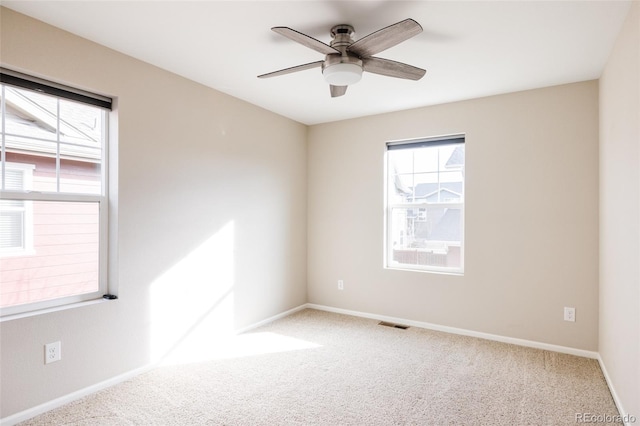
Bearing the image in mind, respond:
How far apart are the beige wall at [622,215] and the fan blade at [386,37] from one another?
1194 millimetres

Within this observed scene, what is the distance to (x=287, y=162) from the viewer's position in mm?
4430

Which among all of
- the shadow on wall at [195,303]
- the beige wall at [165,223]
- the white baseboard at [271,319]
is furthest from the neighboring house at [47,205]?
the white baseboard at [271,319]

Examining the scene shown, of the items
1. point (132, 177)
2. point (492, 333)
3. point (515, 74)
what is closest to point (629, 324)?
point (492, 333)

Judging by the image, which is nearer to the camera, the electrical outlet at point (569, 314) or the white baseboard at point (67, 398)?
the white baseboard at point (67, 398)

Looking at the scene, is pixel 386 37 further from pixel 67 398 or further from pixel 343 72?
pixel 67 398

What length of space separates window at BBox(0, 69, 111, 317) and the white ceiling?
51cm

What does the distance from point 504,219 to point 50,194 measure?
12.4 ft

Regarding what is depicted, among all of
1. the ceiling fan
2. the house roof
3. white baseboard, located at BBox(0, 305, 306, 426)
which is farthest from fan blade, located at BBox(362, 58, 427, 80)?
white baseboard, located at BBox(0, 305, 306, 426)

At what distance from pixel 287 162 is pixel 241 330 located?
6.66ft

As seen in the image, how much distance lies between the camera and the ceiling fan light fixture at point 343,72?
2223 millimetres

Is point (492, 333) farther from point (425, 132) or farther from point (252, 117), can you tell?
point (252, 117)

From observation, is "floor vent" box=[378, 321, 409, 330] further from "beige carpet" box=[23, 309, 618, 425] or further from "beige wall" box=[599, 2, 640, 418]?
"beige wall" box=[599, 2, 640, 418]

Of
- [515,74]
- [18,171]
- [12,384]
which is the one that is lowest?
[12,384]

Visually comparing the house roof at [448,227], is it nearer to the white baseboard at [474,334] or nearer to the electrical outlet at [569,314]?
the white baseboard at [474,334]
